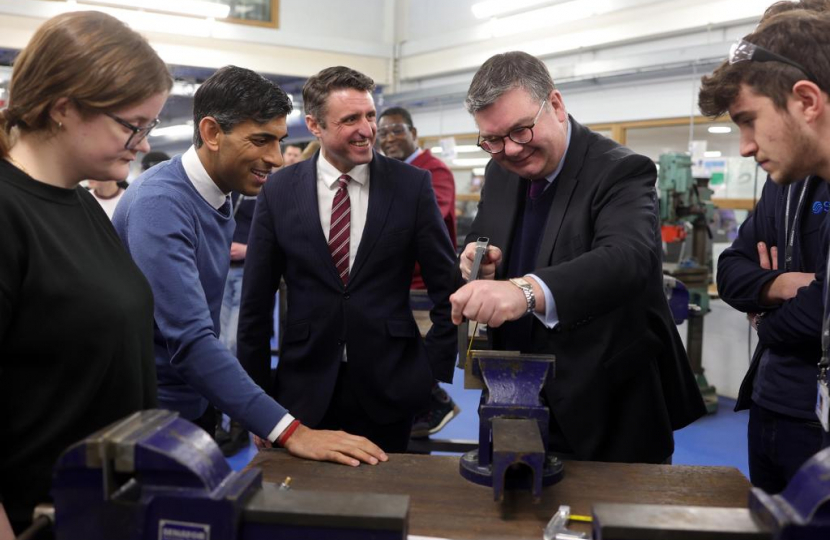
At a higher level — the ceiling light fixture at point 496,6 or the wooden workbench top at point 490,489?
the ceiling light fixture at point 496,6

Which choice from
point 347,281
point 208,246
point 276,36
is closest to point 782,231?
point 347,281

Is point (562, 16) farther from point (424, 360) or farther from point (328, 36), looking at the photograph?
point (424, 360)

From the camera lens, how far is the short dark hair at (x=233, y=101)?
1.62 m

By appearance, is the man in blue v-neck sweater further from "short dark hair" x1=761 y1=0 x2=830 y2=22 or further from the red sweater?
the red sweater

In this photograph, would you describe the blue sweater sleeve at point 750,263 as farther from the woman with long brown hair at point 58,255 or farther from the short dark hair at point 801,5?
the woman with long brown hair at point 58,255

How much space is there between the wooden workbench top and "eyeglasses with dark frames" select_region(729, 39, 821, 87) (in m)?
0.71

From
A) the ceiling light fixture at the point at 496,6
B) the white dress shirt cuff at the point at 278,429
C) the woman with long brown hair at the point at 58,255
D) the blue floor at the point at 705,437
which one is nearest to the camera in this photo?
the woman with long brown hair at the point at 58,255

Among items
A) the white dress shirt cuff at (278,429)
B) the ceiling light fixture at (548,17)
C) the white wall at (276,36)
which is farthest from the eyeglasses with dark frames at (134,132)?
the white wall at (276,36)

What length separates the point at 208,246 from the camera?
5.25ft

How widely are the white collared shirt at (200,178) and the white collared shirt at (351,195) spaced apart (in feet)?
1.28

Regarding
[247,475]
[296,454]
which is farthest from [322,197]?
[247,475]

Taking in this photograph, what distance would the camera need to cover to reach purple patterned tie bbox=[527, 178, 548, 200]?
5.34 ft

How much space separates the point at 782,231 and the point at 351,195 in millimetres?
1120

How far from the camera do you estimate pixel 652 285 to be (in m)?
1.49
